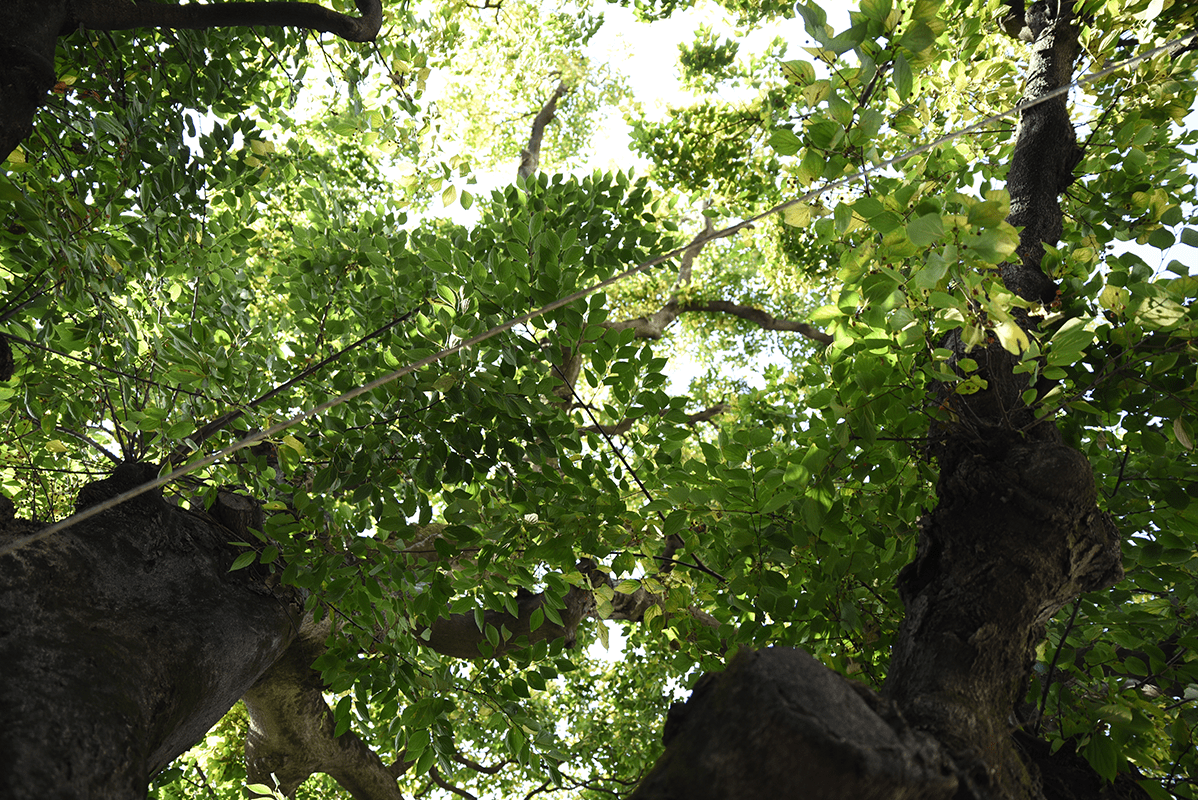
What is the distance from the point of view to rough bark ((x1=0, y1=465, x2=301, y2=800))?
1442 millimetres

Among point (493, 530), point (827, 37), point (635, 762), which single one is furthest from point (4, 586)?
point (635, 762)

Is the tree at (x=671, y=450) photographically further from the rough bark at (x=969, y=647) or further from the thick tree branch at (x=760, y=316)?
the thick tree branch at (x=760, y=316)

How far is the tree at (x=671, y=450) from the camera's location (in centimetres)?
162

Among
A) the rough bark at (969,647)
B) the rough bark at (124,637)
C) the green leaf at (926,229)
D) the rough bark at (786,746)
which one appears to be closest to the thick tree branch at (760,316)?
the rough bark at (969,647)

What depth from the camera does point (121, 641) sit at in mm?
1887

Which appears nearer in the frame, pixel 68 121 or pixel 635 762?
pixel 68 121

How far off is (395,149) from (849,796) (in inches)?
125

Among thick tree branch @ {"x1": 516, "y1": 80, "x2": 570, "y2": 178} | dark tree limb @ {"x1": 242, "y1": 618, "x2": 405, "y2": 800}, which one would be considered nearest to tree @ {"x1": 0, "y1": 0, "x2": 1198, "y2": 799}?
dark tree limb @ {"x1": 242, "y1": 618, "x2": 405, "y2": 800}

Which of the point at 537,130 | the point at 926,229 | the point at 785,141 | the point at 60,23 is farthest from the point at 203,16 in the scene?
the point at 537,130

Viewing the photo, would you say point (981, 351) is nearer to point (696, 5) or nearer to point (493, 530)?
point (493, 530)

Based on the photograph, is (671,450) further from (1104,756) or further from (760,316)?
(760,316)

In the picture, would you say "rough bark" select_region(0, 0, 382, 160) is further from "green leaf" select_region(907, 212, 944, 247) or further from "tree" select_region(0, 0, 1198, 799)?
"green leaf" select_region(907, 212, 944, 247)

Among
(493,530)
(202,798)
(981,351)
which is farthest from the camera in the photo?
(202,798)

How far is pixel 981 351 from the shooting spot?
8.27ft
